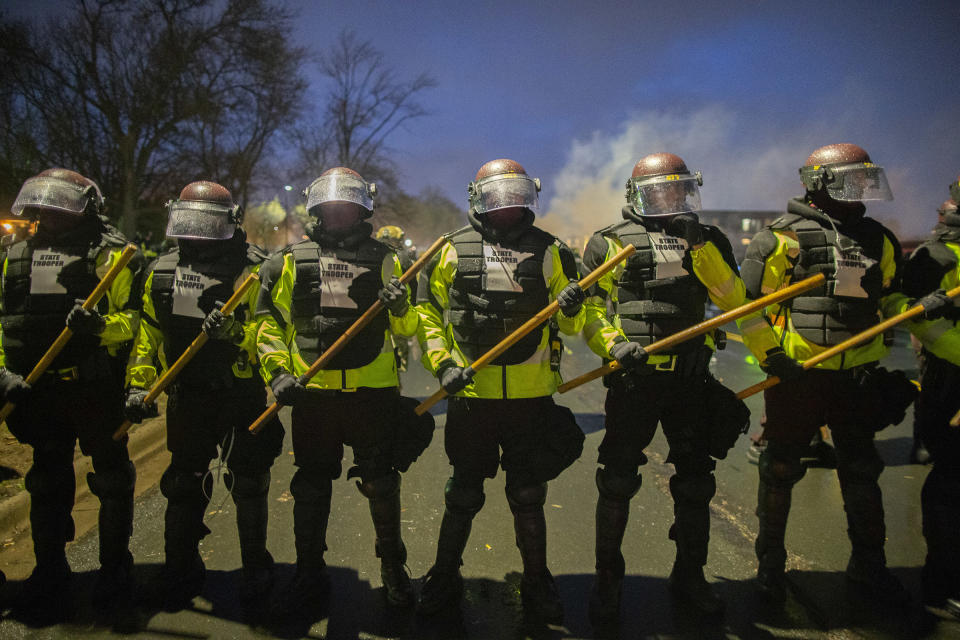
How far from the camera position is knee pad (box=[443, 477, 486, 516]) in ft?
10.2

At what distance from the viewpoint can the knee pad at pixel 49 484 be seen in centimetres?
323

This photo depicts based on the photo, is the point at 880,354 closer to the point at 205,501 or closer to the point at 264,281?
the point at 264,281

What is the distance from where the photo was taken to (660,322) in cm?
316

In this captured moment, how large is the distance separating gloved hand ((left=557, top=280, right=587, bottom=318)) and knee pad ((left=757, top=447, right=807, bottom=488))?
1.53 m

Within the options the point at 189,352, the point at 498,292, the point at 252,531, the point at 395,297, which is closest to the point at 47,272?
the point at 189,352

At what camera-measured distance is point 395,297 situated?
3.02 metres

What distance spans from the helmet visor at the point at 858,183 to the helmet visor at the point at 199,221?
137 inches

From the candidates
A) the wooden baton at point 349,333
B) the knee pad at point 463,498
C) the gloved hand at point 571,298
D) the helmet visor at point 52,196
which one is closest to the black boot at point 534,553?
the knee pad at point 463,498

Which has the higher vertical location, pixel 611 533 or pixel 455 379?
→ pixel 455 379

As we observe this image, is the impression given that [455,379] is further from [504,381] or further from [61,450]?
[61,450]

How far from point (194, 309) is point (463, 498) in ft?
6.02

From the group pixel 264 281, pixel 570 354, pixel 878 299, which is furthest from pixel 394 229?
pixel 878 299

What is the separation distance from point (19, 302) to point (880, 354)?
490cm

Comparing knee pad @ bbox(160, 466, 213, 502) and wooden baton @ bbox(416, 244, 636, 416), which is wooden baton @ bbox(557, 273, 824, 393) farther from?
knee pad @ bbox(160, 466, 213, 502)
